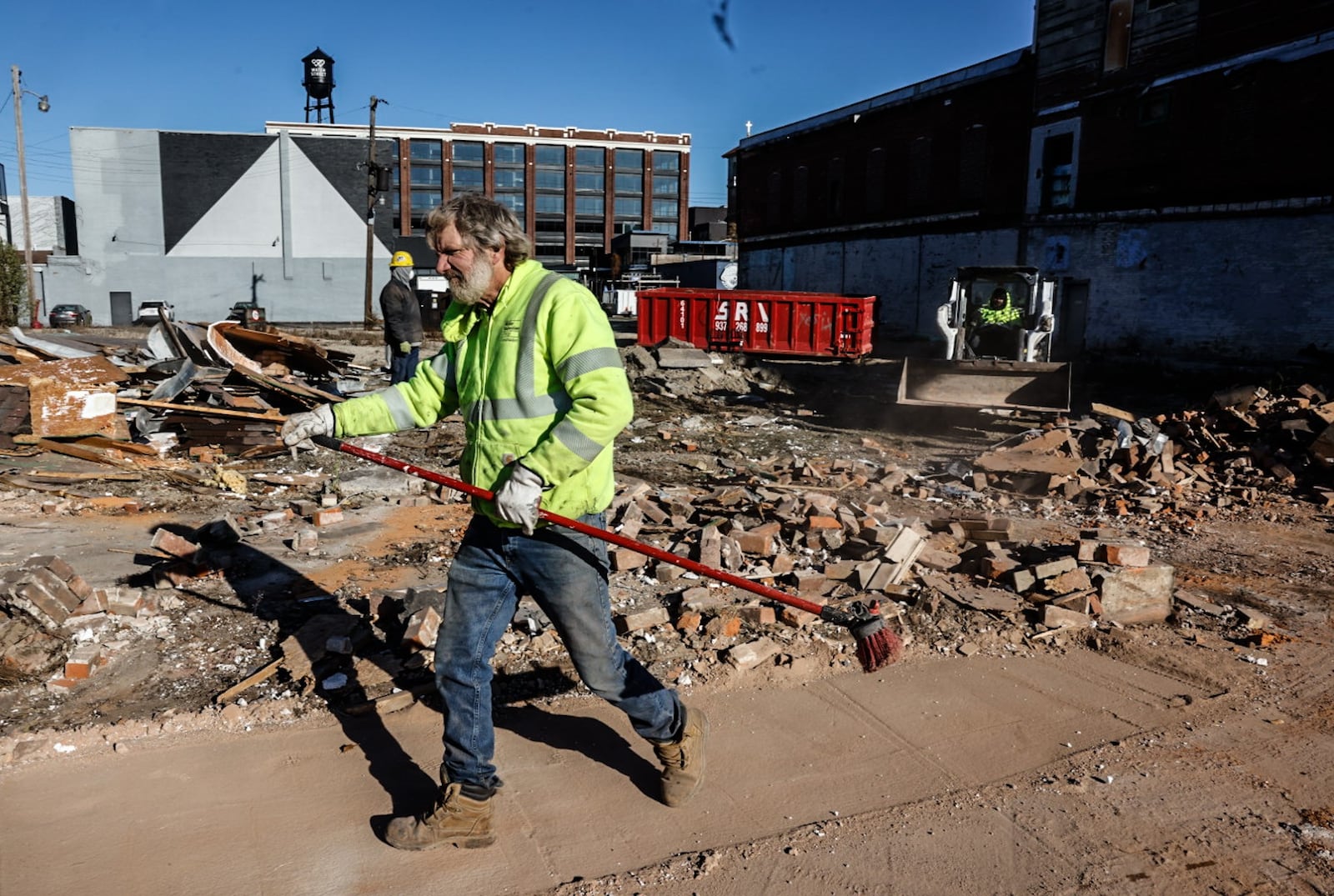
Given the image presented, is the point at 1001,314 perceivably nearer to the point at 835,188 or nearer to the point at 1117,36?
the point at 1117,36

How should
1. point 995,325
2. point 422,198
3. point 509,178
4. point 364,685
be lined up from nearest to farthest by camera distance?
point 364,685 < point 995,325 < point 422,198 < point 509,178

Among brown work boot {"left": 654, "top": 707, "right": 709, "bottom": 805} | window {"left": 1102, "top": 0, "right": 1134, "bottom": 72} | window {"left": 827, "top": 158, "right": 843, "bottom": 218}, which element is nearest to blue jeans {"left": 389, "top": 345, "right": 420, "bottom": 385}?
brown work boot {"left": 654, "top": 707, "right": 709, "bottom": 805}

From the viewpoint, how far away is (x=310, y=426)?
321cm

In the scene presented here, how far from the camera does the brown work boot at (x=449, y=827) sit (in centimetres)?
295

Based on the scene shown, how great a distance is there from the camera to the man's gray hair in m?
Answer: 2.90

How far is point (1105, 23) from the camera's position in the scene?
2088cm

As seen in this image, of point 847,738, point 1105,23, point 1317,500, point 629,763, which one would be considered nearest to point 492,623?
point 629,763

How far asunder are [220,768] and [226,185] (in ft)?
153

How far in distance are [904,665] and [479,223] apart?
2.94 m

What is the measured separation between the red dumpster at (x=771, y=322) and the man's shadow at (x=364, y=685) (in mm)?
14728

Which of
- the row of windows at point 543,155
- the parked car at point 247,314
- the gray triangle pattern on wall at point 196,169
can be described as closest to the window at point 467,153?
the row of windows at point 543,155

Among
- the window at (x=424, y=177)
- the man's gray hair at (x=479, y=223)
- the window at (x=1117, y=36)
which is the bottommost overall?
the man's gray hair at (x=479, y=223)

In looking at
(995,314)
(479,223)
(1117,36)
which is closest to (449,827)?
(479,223)

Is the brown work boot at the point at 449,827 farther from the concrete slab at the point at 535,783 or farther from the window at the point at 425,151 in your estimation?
Answer: the window at the point at 425,151
